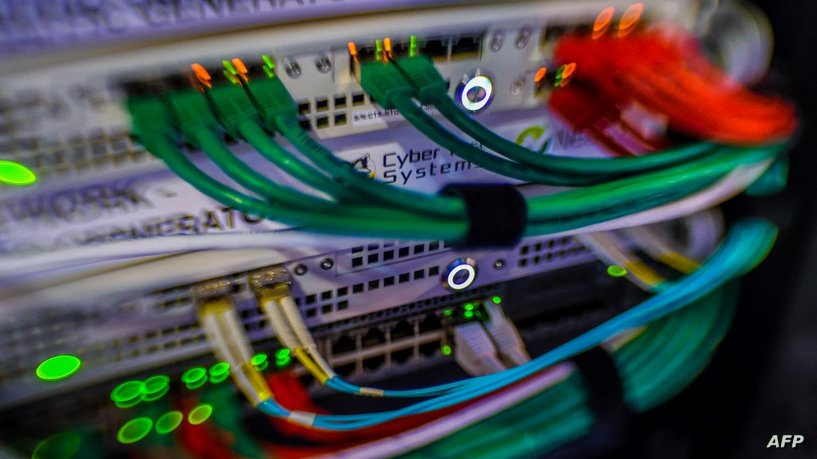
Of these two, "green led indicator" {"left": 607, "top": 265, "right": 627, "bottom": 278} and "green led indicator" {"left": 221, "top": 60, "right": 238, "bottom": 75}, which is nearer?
"green led indicator" {"left": 221, "top": 60, "right": 238, "bottom": 75}

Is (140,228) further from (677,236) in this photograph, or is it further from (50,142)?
(677,236)

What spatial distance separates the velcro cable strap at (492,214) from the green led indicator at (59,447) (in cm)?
35

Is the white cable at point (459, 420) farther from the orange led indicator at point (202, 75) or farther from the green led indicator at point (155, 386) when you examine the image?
the orange led indicator at point (202, 75)

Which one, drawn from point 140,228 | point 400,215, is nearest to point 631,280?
point 400,215

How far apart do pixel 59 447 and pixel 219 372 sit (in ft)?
0.42

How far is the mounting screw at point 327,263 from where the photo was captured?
0.50m

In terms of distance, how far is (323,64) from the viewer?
416 millimetres

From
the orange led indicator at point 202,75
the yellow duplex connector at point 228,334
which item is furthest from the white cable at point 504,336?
the orange led indicator at point 202,75

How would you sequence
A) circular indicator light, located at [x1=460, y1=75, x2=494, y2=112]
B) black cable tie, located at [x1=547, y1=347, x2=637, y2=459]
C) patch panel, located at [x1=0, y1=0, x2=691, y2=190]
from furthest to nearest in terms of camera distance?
1. black cable tie, located at [x1=547, y1=347, x2=637, y2=459]
2. circular indicator light, located at [x1=460, y1=75, x2=494, y2=112]
3. patch panel, located at [x1=0, y1=0, x2=691, y2=190]

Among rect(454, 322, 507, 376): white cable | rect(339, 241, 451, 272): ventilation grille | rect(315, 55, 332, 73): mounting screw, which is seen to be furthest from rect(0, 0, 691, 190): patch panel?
rect(454, 322, 507, 376): white cable

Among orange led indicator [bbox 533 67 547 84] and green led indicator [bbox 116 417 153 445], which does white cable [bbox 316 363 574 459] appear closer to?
green led indicator [bbox 116 417 153 445]

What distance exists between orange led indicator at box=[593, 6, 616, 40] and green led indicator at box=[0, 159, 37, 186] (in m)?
0.39

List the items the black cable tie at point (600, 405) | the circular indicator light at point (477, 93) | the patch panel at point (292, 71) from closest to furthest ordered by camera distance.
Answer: the patch panel at point (292, 71) < the circular indicator light at point (477, 93) < the black cable tie at point (600, 405)

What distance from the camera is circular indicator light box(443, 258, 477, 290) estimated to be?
550 millimetres
